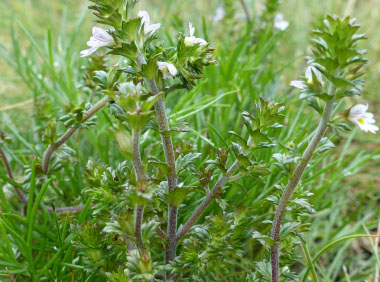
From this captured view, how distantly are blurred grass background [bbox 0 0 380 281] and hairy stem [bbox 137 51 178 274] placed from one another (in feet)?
2.38

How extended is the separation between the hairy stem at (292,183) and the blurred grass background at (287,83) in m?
0.53

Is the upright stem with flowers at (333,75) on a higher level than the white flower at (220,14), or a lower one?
lower

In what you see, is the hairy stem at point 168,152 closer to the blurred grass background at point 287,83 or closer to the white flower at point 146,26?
the white flower at point 146,26

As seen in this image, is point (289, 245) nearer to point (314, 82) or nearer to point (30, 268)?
point (314, 82)

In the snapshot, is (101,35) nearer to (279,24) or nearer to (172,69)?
(172,69)

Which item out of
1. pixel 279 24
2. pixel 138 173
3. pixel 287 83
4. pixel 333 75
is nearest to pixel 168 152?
pixel 138 173

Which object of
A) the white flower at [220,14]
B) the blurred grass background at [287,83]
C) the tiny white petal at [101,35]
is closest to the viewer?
the tiny white petal at [101,35]

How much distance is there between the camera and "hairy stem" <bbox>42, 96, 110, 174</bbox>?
1.49m

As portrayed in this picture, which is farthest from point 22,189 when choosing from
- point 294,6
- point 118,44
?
point 294,6

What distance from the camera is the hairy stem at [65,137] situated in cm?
149

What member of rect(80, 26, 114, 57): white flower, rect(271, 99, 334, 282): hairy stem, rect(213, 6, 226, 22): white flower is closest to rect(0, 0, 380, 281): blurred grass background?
rect(213, 6, 226, 22): white flower

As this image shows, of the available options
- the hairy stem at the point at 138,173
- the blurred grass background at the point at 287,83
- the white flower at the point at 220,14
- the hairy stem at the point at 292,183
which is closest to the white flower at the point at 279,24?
the blurred grass background at the point at 287,83

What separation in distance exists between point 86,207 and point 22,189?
1.49 feet

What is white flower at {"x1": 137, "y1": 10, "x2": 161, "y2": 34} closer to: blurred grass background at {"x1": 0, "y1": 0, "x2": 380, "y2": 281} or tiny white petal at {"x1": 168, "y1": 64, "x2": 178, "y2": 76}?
tiny white petal at {"x1": 168, "y1": 64, "x2": 178, "y2": 76}
